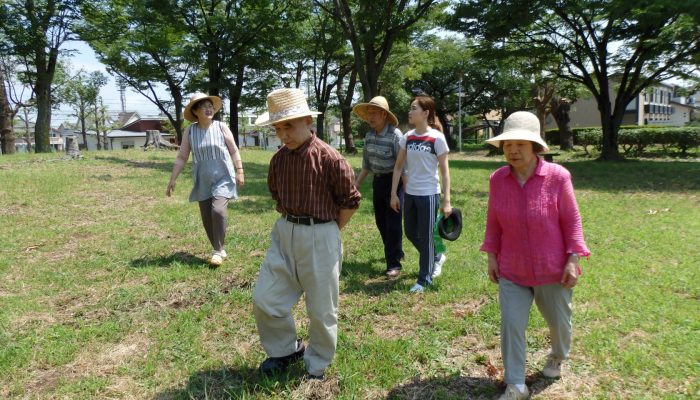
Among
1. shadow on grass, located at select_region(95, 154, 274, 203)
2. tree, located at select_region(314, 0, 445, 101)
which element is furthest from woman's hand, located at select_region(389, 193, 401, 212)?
tree, located at select_region(314, 0, 445, 101)

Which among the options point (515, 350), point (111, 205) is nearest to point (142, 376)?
point (515, 350)

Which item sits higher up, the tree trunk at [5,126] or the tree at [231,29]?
the tree at [231,29]

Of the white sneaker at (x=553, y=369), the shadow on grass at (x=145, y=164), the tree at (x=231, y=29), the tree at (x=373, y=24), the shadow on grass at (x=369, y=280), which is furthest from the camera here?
the tree at (x=231, y=29)

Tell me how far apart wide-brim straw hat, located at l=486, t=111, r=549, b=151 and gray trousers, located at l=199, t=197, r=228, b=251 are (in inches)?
142

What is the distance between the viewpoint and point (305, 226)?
3002 millimetres

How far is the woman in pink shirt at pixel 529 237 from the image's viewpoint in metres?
2.75

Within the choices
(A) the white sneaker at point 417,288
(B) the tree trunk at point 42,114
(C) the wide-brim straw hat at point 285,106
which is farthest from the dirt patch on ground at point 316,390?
(B) the tree trunk at point 42,114

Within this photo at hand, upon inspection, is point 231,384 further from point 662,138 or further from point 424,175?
point 662,138

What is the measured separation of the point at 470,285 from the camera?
491cm

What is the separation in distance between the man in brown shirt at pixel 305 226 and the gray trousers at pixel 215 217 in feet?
8.74

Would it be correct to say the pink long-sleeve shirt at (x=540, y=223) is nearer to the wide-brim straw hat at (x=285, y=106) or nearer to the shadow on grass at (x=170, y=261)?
the wide-brim straw hat at (x=285, y=106)

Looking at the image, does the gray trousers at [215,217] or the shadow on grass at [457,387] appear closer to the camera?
the shadow on grass at [457,387]

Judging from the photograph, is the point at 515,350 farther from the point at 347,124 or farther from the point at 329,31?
the point at 347,124

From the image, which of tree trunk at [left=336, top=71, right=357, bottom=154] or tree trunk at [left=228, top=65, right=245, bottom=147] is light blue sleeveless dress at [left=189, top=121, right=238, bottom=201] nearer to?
tree trunk at [left=228, top=65, right=245, bottom=147]
